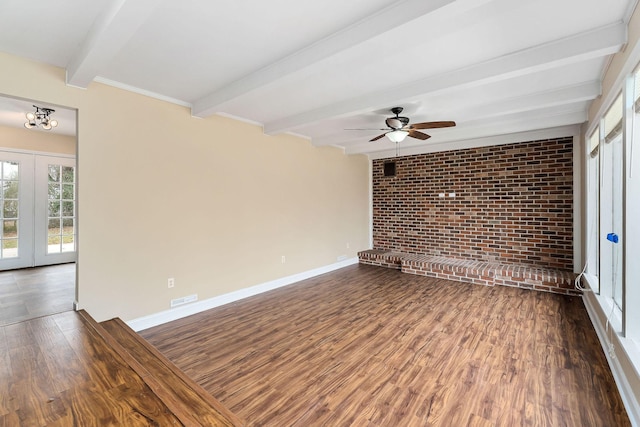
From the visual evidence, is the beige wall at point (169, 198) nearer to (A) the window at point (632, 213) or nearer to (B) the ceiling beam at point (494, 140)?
(B) the ceiling beam at point (494, 140)

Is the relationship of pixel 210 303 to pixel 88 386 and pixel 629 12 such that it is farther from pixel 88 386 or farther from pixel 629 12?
pixel 629 12

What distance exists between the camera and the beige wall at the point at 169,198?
9.13 ft

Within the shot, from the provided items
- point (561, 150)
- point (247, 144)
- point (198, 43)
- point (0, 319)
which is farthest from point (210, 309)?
point (561, 150)

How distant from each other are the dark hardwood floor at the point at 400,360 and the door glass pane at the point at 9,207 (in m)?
4.02

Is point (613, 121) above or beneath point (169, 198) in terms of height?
above

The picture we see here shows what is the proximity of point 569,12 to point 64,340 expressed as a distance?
427cm

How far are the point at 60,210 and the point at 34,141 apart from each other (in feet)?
4.24

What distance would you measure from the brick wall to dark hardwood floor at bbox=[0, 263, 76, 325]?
5.67 metres

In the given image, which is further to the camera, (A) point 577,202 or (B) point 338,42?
(A) point 577,202

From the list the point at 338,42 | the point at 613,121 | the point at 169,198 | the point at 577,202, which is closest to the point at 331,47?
the point at 338,42

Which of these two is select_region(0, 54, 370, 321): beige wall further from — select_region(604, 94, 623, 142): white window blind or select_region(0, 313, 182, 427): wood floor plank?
select_region(604, 94, 623, 142): white window blind

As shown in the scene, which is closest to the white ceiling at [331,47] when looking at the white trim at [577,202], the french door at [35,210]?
the white trim at [577,202]

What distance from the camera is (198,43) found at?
7.30 ft

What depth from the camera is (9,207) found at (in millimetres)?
4949
